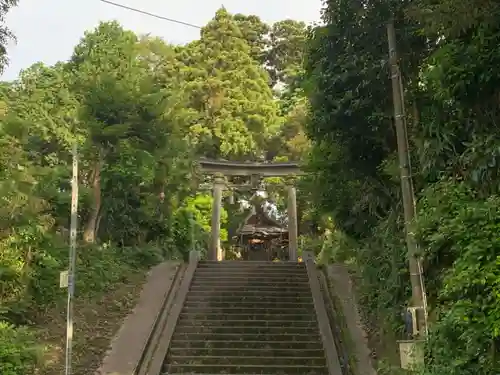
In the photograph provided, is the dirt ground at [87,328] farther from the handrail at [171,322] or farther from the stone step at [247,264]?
the stone step at [247,264]

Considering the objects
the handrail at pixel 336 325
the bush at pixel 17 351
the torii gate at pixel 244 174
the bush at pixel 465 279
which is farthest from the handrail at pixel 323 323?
the torii gate at pixel 244 174

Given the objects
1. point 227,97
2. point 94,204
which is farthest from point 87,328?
point 227,97

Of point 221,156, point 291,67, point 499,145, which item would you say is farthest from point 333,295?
point 291,67

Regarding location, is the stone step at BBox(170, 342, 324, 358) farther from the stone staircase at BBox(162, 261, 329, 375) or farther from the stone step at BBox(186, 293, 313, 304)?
the stone step at BBox(186, 293, 313, 304)

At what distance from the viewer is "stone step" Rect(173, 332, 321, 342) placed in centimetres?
1103

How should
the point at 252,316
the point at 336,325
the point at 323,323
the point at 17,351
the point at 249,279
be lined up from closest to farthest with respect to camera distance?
the point at 17,351
the point at 336,325
the point at 323,323
the point at 252,316
the point at 249,279

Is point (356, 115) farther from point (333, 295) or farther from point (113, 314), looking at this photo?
point (113, 314)

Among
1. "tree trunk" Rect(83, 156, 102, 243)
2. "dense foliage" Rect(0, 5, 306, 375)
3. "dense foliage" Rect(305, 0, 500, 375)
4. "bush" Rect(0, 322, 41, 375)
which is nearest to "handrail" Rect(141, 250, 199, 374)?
"dense foliage" Rect(0, 5, 306, 375)

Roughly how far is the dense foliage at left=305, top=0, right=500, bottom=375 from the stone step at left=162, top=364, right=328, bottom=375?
1.28 m

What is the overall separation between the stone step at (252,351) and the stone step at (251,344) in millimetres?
27

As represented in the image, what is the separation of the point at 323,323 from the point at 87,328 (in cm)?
456

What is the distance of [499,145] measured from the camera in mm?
5902

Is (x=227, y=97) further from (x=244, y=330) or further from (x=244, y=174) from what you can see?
(x=244, y=330)

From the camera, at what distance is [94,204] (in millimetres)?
14938
